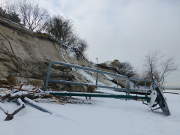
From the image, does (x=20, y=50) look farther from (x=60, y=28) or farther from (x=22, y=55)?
(x=60, y=28)

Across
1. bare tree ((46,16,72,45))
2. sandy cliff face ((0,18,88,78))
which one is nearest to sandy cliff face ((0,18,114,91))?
sandy cliff face ((0,18,88,78))

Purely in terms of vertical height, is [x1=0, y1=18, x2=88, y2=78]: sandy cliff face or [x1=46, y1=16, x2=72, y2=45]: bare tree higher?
[x1=46, y1=16, x2=72, y2=45]: bare tree

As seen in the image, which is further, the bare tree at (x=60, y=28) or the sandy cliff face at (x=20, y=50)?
the bare tree at (x=60, y=28)

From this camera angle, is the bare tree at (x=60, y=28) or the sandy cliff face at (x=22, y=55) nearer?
the sandy cliff face at (x=22, y=55)

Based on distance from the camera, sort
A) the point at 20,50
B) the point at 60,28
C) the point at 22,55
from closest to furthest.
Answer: the point at 22,55 → the point at 20,50 → the point at 60,28

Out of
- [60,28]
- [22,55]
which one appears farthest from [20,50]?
[60,28]

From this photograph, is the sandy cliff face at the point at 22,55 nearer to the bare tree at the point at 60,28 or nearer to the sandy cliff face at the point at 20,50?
the sandy cliff face at the point at 20,50

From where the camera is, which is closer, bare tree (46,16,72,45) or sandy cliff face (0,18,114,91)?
sandy cliff face (0,18,114,91)

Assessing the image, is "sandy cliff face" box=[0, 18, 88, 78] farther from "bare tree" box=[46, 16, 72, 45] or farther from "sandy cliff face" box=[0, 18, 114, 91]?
"bare tree" box=[46, 16, 72, 45]

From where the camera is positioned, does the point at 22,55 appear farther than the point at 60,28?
No

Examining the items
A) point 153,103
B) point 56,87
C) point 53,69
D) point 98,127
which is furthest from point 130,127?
point 53,69

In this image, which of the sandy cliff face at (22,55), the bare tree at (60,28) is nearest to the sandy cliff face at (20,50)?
the sandy cliff face at (22,55)

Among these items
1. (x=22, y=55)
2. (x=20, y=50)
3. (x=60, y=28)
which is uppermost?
(x=60, y=28)

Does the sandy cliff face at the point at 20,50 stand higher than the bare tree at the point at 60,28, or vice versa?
the bare tree at the point at 60,28
